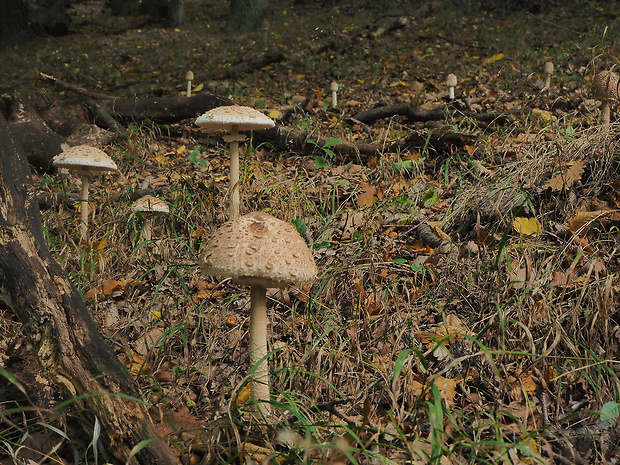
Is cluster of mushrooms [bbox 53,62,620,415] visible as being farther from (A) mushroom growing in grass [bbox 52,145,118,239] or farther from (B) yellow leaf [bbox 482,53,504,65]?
(B) yellow leaf [bbox 482,53,504,65]

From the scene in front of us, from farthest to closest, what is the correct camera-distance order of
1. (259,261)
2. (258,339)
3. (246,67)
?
(246,67), (258,339), (259,261)

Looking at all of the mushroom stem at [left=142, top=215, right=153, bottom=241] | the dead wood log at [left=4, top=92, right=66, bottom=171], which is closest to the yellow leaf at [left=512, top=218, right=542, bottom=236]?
the mushroom stem at [left=142, top=215, right=153, bottom=241]

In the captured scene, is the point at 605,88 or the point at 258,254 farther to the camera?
the point at 605,88

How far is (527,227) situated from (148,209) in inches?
121

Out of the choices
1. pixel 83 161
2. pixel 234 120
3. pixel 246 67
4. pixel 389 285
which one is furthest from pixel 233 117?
pixel 246 67

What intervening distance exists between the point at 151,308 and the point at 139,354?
36 cm

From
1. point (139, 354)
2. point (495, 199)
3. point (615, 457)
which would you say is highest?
point (495, 199)

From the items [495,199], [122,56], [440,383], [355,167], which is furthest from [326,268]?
[122,56]

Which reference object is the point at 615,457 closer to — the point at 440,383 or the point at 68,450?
the point at 440,383

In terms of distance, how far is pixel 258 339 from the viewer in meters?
2.37

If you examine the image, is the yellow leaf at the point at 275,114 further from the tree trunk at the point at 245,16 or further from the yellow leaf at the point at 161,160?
the tree trunk at the point at 245,16

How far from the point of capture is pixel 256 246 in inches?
84.5

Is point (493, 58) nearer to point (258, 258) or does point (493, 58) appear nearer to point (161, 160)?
point (161, 160)

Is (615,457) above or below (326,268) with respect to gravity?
below
